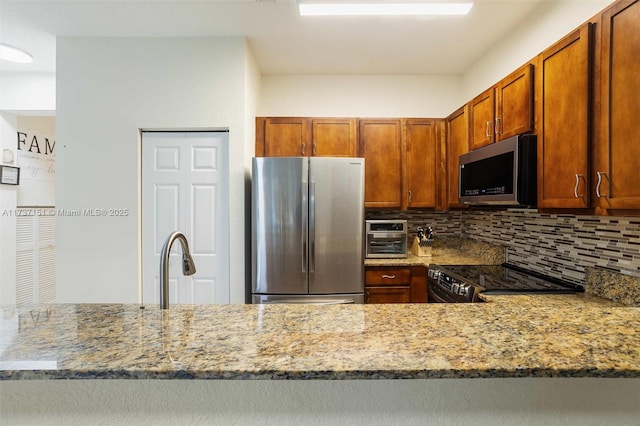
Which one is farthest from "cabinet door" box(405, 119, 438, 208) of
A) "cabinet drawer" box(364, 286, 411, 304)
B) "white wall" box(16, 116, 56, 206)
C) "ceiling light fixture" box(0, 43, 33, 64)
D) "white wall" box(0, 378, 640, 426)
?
"white wall" box(16, 116, 56, 206)

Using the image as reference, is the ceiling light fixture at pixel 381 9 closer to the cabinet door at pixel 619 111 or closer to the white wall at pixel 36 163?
the cabinet door at pixel 619 111

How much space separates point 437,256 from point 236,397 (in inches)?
105

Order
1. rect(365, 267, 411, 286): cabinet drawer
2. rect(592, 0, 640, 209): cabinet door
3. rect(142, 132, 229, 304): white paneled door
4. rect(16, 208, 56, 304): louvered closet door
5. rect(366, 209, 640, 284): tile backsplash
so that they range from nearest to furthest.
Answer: rect(592, 0, 640, 209): cabinet door, rect(366, 209, 640, 284): tile backsplash, rect(142, 132, 229, 304): white paneled door, rect(365, 267, 411, 286): cabinet drawer, rect(16, 208, 56, 304): louvered closet door

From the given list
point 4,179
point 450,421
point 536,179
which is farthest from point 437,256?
point 4,179

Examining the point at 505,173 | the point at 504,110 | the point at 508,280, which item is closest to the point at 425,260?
the point at 508,280

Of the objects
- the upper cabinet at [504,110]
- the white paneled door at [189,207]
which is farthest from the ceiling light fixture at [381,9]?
the white paneled door at [189,207]

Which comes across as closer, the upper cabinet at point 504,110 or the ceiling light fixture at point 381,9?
the upper cabinet at point 504,110

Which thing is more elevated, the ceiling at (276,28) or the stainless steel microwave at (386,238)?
the ceiling at (276,28)

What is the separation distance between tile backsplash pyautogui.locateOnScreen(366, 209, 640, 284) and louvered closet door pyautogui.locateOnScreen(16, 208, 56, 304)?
478 cm

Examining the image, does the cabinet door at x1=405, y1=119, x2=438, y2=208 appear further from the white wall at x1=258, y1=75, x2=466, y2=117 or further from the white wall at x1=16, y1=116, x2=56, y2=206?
the white wall at x1=16, y1=116, x2=56, y2=206

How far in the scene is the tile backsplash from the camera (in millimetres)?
1571

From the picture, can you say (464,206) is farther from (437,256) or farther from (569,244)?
(569,244)

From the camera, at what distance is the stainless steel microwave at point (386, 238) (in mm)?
2840

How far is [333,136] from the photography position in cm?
293
